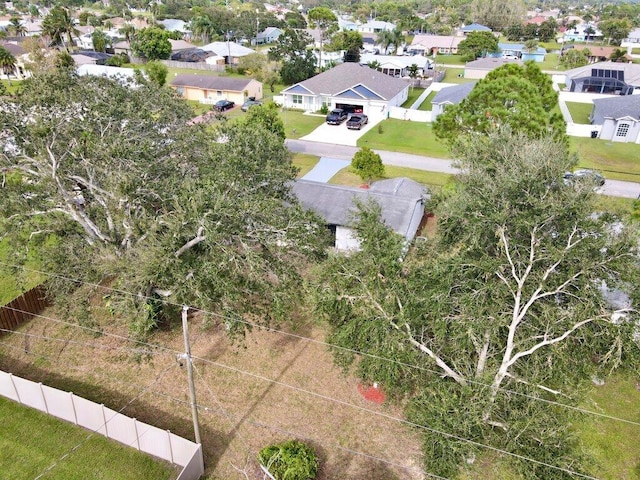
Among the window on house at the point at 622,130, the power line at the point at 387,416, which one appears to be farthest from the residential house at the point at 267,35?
the power line at the point at 387,416

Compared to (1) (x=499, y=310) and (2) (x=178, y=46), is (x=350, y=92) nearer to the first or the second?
(1) (x=499, y=310)

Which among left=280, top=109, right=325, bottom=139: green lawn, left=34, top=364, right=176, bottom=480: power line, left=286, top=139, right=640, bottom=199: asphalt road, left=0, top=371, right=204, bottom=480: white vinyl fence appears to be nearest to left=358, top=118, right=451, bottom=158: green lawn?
left=286, top=139, right=640, bottom=199: asphalt road

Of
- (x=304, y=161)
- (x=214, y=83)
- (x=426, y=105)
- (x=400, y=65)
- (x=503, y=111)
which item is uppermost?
(x=503, y=111)

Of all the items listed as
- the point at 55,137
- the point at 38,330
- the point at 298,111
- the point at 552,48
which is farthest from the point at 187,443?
the point at 552,48

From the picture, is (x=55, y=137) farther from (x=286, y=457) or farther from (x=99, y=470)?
(x=286, y=457)

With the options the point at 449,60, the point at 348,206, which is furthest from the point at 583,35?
the point at 348,206

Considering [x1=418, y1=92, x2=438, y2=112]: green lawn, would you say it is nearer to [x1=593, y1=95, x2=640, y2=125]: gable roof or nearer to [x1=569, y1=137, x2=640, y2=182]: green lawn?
[x1=569, y1=137, x2=640, y2=182]: green lawn

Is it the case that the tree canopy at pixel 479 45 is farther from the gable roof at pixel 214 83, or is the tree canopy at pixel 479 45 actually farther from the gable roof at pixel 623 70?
the gable roof at pixel 214 83
